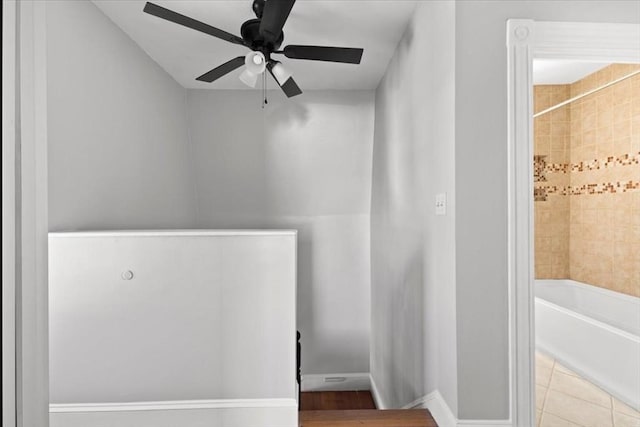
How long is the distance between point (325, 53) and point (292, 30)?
82 centimetres

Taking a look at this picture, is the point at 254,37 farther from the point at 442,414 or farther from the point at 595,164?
the point at 595,164

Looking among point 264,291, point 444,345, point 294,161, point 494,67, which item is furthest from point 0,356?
point 294,161

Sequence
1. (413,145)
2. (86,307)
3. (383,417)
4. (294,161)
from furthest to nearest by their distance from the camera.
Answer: (294,161) → (413,145) → (383,417) → (86,307)

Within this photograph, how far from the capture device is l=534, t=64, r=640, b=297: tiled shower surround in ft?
12.1

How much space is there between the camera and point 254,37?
2.42 metres

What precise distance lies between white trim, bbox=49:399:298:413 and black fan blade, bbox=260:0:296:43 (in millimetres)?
1903

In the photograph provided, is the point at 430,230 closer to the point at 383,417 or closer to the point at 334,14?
the point at 383,417

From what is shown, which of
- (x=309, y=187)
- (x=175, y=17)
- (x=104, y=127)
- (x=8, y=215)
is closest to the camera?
(x=8, y=215)

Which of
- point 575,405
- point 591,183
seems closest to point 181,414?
point 575,405

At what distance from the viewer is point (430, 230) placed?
7.84 ft

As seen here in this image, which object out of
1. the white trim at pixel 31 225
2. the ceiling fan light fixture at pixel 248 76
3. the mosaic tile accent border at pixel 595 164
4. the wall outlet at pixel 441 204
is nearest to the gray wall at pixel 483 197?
the wall outlet at pixel 441 204

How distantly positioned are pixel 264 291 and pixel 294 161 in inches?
96.9

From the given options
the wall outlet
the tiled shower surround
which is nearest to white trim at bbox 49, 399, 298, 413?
the wall outlet

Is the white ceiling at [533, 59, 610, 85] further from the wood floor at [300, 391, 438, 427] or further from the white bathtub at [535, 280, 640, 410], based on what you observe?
the wood floor at [300, 391, 438, 427]
